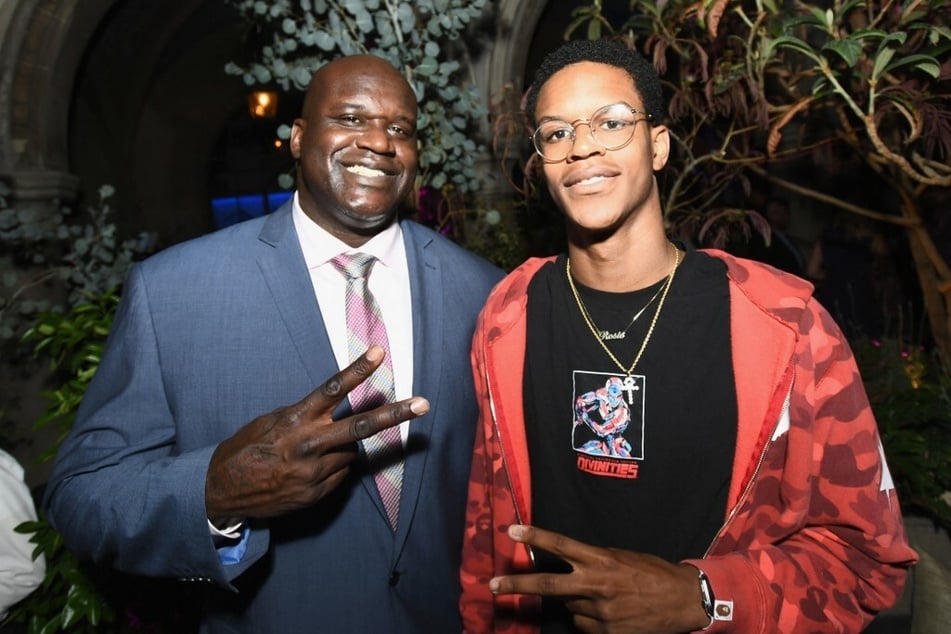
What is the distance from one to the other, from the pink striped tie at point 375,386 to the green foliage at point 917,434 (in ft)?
7.38

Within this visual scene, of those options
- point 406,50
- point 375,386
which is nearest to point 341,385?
point 375,386

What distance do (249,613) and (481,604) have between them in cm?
51

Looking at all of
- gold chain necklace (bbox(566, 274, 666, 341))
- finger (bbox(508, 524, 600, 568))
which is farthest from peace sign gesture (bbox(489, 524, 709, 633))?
gold chain necklace (bbox(566, 274, 666, 341))

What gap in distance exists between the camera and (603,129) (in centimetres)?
126

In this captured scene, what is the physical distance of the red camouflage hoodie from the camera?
1.08 m

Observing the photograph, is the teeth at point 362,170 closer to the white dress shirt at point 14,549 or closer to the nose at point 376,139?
the nose at point 376,139

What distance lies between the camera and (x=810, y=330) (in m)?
1.16

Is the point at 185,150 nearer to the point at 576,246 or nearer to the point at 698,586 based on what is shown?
the point at 576,246

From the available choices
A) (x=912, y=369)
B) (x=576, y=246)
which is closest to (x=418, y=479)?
(x=576, y=246)

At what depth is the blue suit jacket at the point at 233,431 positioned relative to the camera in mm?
1301

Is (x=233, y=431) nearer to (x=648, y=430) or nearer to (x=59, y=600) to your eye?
(x=648, y=430)

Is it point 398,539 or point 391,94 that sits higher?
point 391,94

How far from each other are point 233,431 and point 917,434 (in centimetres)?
276

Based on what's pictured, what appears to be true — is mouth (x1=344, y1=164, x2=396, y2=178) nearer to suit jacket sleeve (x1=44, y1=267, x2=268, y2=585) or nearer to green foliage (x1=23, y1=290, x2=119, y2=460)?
suit jacket sleeve (x1=44, y1=267, x2=268, y2=585)
